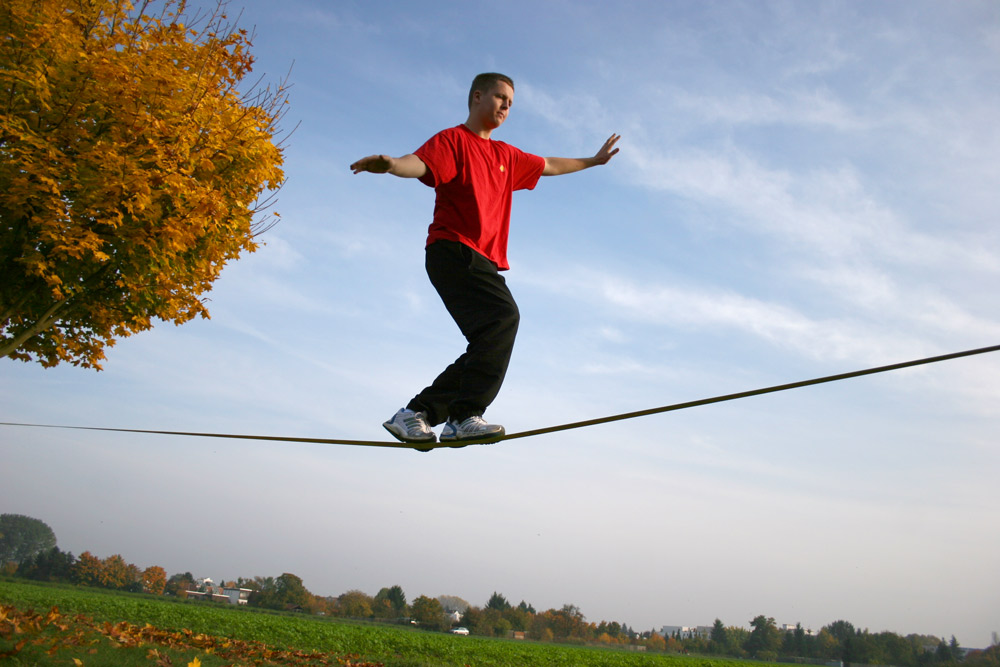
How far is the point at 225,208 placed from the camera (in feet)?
24.0

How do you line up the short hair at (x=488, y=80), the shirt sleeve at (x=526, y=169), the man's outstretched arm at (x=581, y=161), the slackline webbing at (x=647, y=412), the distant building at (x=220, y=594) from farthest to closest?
1. the distant building at (x=220, y=594)
2. the man's outstretched arm at (x=581, y=161)
3. the shirt sleeve at (x=526, y=169)
4. the short hair at (x=488, y=80)
5. the slackline webbing at (x=647, y=412)

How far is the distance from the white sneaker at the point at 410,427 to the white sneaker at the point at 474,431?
3.6 inches

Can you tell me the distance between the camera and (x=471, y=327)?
338cm

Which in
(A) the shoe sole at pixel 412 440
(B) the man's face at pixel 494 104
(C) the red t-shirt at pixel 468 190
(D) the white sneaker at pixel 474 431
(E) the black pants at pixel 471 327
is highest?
(B) the man's face at pixel 494 104

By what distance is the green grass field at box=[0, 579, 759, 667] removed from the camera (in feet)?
14.4

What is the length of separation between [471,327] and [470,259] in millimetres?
352

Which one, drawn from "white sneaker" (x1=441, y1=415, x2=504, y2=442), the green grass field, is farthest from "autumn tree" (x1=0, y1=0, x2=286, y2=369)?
"white sneaker" (x1=441, y1=415, x2=504, y2=442)

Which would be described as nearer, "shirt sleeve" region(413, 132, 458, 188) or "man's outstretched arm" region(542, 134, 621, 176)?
"shirt sleeve" region(413, 132, 458, 188)

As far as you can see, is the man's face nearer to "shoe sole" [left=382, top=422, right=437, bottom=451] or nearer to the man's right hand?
the man's right hand

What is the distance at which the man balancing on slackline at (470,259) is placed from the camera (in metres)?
3.31

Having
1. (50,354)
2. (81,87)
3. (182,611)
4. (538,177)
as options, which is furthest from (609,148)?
(182,611)

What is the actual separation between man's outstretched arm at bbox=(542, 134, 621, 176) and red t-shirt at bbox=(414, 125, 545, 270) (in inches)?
21.9

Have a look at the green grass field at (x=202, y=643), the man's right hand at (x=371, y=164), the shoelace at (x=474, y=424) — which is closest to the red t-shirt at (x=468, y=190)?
the man's right hand at (x=371, y=164)

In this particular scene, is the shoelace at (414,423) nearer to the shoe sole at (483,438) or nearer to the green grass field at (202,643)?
the shoe sole at (483,438)
